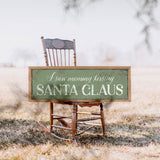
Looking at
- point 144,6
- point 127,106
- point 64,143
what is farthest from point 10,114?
point 144,6

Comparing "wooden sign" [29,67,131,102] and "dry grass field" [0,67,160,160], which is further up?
"wooden sign" [29,67,131,102]

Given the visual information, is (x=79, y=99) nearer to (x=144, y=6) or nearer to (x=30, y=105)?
(x=144, y=6)

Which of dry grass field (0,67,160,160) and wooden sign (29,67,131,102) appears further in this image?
dry grass field (0,67,160,160)

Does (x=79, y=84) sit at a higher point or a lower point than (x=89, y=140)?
higher

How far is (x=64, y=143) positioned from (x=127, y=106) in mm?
2528

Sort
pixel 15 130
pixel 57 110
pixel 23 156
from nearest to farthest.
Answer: pixel 23 156
pixel 15 130
pixel 57 110

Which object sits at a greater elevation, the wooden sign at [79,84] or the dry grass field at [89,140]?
the wooden sign at [79,84]

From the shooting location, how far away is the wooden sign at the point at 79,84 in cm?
184

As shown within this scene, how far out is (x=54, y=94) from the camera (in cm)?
184

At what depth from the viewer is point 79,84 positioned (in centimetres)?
186

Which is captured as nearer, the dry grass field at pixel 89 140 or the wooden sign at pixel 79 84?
the wooden sign at pixel 79 84

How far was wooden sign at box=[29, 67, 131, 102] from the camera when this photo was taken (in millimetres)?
1844

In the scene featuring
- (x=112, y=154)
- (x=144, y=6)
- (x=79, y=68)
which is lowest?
(x=112, y=154)

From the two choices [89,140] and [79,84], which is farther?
[89,140]
